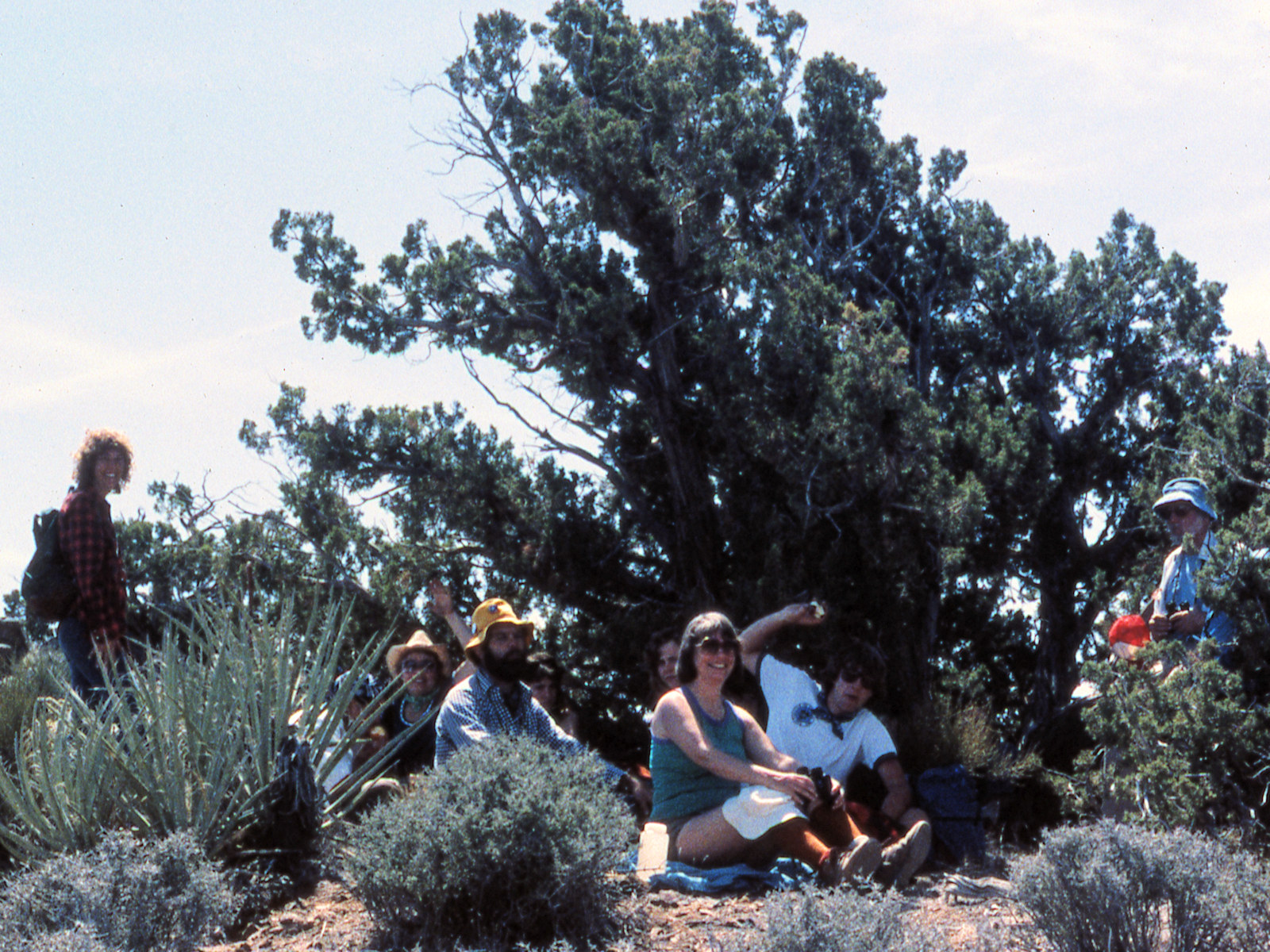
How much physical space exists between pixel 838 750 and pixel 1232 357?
13.6 feet

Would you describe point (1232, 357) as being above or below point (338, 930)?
above

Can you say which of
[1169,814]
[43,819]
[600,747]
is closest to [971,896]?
[1169,814]

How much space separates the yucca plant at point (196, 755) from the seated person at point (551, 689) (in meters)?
1.26

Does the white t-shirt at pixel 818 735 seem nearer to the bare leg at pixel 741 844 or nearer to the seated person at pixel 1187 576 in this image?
the bare leg at pixel 741 844

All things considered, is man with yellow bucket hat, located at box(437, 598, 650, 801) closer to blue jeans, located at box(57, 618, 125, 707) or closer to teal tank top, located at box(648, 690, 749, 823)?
teal tank top, located at box(648, 690, 749, 823)

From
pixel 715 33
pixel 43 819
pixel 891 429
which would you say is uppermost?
pixel 715 33

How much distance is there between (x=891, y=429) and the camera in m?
8.02

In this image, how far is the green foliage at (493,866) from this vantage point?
11.7ft

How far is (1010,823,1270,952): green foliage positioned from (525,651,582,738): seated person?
2.99 m

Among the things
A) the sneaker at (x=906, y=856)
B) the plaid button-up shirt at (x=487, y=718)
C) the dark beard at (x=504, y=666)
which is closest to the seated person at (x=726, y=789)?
the sneaker at (x=906, y=856)

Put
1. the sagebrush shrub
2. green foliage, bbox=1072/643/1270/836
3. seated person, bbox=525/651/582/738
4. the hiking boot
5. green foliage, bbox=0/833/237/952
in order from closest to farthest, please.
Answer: the sagebrush shrub < green foliage, bbox=0/833/237/952 < the hiking boot < green foliage, bbox=1072/643/1270/836 < seated person, bbox=525/651/582/738

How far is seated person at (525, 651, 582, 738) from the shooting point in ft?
19.4

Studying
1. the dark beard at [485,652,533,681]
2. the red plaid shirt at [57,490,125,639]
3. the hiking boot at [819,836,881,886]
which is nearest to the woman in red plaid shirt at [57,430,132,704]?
the red plaid shirt at [57,490,125,639]

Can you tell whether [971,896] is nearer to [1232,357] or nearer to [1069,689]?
[1232,357]
